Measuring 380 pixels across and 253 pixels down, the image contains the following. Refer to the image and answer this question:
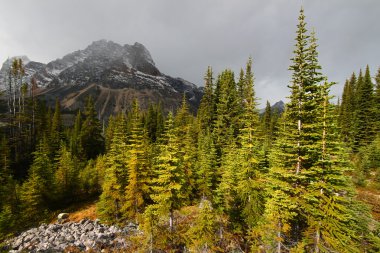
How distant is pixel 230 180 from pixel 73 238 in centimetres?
2009

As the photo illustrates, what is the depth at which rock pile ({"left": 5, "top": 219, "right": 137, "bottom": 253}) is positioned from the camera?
21.1m

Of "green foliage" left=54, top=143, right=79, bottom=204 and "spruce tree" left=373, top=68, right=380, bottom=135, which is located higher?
"spruce tree" left=373, top=68, right=380, bottom=135

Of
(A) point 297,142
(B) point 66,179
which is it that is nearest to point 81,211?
(B) point 66,179

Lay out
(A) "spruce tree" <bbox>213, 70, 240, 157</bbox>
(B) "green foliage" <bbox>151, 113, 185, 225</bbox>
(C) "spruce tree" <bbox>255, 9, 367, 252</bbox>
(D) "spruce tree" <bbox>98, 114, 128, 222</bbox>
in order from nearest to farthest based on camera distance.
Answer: (C) "spruce tree" <bbox>255, 9, 367, 252</bbox> → (B) "green foliage" <bbox>151, 113, 185, 225</bbox> → (D) "spruce tree" <bbox>98, 114, 128, 222</bbox> → (A) "spruce tree" <bbox>213, 70, 240, 157</bbox>

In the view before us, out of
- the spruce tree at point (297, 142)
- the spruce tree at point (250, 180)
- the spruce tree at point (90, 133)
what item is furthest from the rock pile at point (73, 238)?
the spruce tree at point (90, 133)

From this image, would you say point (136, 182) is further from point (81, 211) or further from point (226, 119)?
point (226, 119)

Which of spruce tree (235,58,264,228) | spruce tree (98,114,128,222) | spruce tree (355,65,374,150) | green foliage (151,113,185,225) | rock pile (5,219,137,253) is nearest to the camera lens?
green foliage (151,113,185,225)

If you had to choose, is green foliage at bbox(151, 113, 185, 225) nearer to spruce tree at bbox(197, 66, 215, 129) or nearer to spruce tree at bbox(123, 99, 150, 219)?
spruce tree at bbox(123, 99, 150, 219)

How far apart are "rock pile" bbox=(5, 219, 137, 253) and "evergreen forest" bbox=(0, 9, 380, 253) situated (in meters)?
2.05

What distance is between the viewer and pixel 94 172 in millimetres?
43344

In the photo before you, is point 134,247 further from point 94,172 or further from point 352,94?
point 352,94

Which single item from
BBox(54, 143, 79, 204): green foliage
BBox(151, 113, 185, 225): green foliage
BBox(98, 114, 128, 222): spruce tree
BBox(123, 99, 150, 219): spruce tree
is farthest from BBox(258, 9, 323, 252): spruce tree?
BBox(54, 143, 79, 204): green foliage

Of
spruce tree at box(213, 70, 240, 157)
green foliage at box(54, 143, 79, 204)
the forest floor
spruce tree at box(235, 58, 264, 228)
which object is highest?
spruce tree at box(213, 70, 240, 157)

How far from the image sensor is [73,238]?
78.6ft
